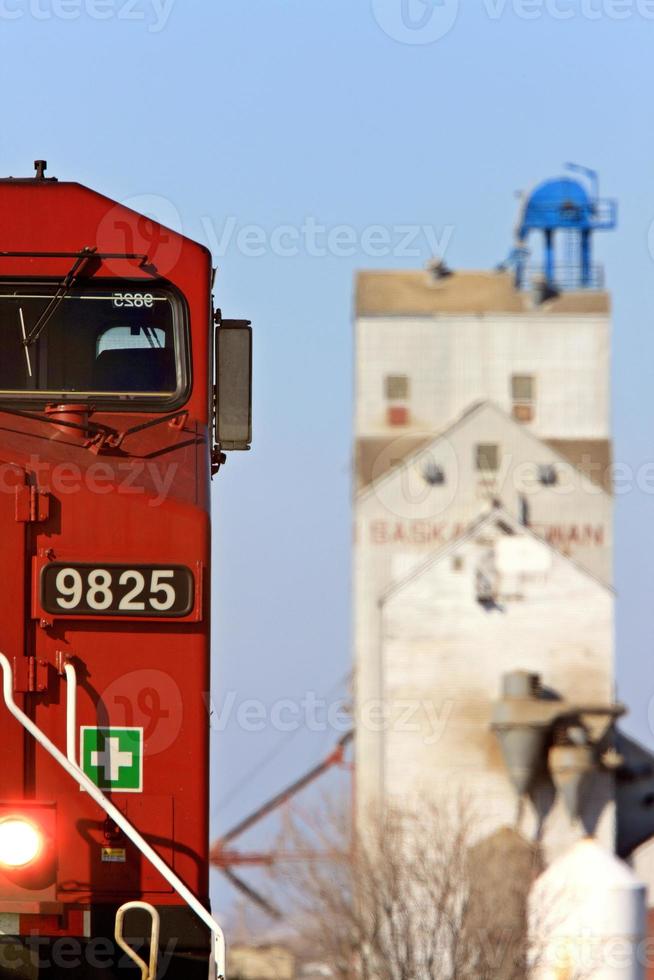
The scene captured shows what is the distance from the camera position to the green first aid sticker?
9352 mm

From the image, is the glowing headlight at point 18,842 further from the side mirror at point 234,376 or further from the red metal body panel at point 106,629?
the side mirror at point 234,376

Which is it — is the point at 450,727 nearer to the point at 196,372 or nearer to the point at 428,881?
the point at 428,881

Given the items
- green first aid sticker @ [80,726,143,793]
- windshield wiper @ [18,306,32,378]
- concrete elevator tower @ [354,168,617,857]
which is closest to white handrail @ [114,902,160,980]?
green first aid sticker @ [80,726,143,793]

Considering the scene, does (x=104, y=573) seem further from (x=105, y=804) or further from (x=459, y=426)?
(x=459, y=426)

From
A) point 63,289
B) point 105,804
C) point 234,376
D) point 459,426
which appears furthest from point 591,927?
point 459,426

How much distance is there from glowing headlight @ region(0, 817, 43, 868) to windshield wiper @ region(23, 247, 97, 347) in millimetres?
2417

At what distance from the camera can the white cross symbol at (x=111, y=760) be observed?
9359 millimetres

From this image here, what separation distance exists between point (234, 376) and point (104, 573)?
1.30 meters

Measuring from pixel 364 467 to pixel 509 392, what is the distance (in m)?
6.50

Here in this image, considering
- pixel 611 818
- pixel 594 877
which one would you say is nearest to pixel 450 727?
pixel 611 818

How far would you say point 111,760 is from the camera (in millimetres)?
9383

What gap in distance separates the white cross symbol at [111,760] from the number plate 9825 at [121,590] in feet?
2.09

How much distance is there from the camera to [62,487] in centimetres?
969

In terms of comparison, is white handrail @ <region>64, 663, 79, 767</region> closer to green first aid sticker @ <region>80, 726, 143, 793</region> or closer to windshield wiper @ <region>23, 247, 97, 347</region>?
green first aid sticker @ <region>80, 726, 143, 793</region>
